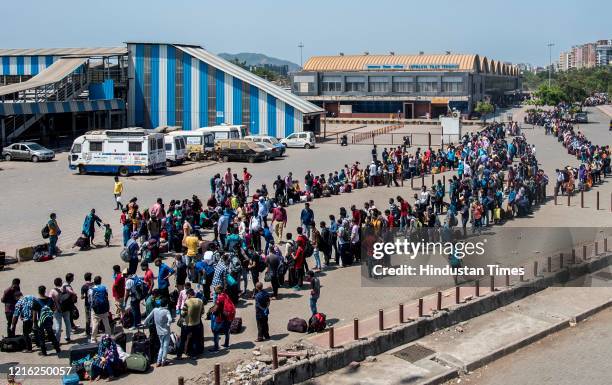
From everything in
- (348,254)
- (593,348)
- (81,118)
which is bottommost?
(593,348)

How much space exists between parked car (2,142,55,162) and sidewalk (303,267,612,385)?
103 ft

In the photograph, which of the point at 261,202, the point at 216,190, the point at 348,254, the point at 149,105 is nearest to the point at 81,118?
the point at 149,105

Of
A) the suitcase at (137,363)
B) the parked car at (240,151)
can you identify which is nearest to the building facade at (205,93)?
the parked car at (240,151)

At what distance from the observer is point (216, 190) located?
27.9 meters

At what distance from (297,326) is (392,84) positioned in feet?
229

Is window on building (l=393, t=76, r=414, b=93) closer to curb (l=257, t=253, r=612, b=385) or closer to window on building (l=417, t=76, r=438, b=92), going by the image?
window on building (l=417, t=76, r=438, b=92)

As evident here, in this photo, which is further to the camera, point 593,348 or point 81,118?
point 81,118

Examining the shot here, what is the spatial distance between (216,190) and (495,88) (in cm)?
8144

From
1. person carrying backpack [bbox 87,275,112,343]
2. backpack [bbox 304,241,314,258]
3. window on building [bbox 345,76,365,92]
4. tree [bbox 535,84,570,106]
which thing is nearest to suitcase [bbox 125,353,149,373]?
person carrying backpack [bbox 87,275,112,343]

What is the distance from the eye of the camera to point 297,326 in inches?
582

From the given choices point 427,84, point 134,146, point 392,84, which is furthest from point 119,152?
point 427,84

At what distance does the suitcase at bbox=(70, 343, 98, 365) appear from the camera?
499 inches

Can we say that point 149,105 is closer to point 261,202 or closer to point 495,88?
point 261,202

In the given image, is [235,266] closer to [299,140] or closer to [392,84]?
[299,140]
